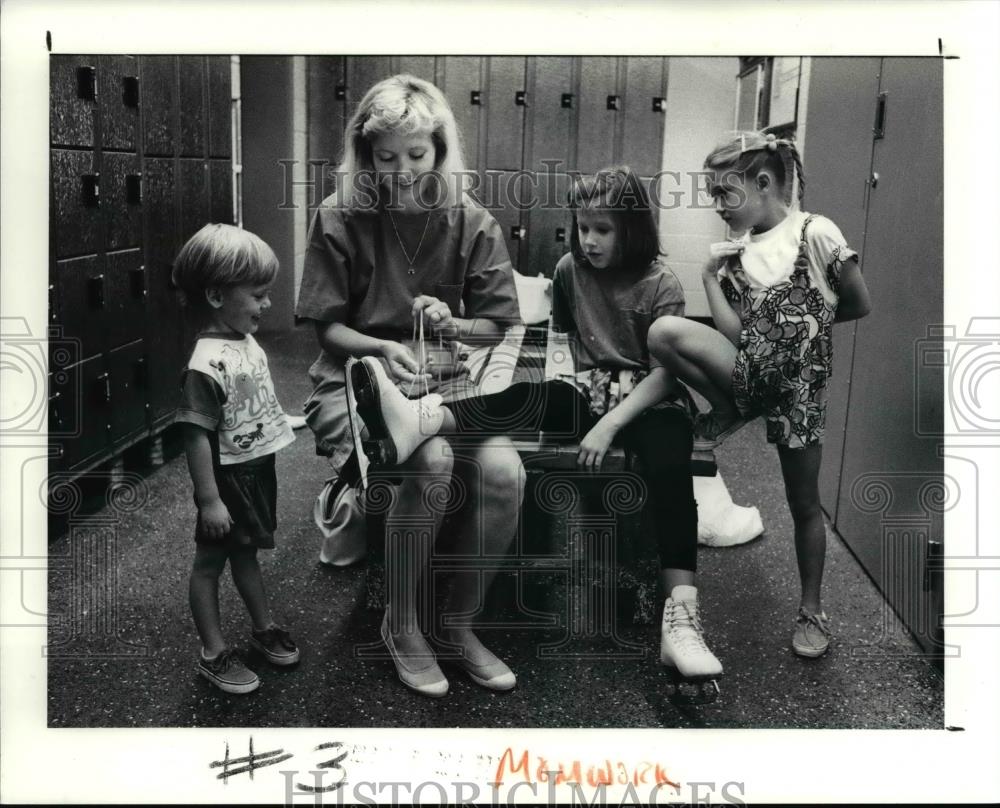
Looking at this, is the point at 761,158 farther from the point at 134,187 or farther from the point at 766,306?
the point at 134,187

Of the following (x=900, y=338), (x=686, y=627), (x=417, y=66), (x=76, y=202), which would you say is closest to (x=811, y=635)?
(x=686, y=627)

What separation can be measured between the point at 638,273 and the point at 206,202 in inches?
26.6

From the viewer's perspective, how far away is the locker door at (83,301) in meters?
1.66

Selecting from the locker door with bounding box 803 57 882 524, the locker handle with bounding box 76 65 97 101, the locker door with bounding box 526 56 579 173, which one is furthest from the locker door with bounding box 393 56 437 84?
the locker door with bounding box 803 57 882 524

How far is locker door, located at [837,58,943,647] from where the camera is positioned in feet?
5.33

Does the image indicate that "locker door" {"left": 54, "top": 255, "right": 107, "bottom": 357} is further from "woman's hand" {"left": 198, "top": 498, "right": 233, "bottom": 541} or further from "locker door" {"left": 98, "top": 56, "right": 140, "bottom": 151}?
"woman's hand" {"left": 198, "top": 498, "right": 233, "bottom": 541}

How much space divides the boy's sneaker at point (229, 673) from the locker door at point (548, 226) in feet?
2.52

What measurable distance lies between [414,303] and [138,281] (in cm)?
55

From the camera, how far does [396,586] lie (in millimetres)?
1678

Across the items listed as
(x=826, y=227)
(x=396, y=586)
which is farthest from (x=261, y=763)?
(x=826, y=227)

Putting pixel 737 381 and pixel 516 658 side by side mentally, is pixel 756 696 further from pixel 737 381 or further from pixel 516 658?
pixel 737 381

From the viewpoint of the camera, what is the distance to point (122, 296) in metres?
1.78

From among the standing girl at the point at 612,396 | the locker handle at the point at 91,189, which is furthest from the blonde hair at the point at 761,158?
the locker handle at the point at 91,189

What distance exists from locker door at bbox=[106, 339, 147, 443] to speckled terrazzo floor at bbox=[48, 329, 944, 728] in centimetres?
11
